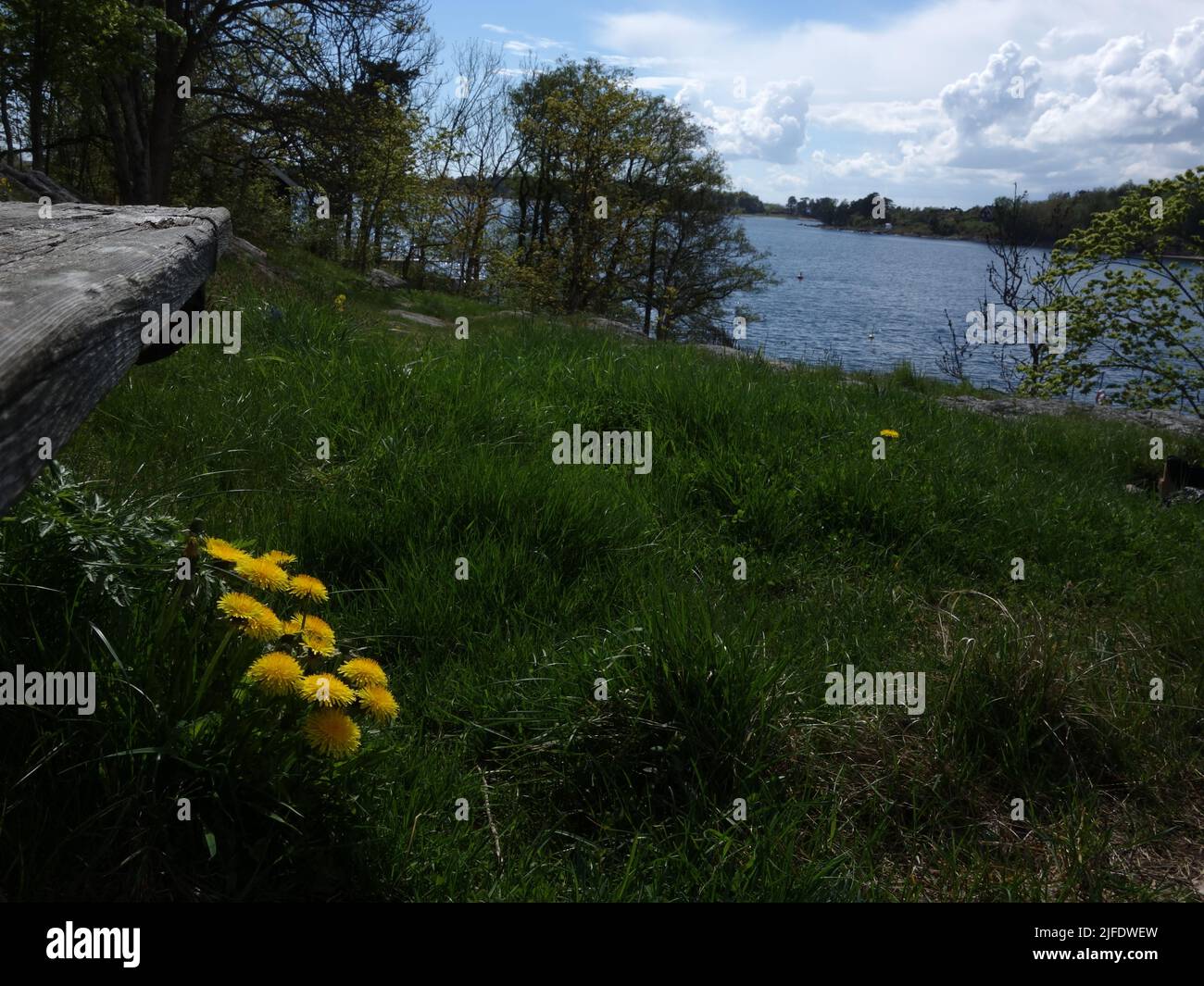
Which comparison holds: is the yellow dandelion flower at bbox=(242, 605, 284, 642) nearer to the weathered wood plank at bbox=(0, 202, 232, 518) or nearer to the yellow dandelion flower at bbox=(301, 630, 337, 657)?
the yellow dandelion flower at bbox=(301, 630, 337, 657)

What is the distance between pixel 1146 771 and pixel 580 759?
183 cm

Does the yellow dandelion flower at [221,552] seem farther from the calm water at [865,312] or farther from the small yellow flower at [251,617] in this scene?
the calm water at [865,312]

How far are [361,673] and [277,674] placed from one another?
0.23m

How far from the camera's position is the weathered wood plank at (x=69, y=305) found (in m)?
1.32

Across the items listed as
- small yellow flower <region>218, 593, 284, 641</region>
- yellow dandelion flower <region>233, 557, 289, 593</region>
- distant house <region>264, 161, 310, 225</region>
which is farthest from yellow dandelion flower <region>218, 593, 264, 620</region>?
distant house <region>264, 161, 310, 225</region>

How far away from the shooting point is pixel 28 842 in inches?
69.2

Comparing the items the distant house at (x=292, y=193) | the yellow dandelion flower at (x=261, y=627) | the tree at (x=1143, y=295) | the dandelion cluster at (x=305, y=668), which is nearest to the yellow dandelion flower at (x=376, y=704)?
the dandelion cluster at (x=305, y=668)

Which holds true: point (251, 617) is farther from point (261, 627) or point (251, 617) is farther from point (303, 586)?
point (303, 586)

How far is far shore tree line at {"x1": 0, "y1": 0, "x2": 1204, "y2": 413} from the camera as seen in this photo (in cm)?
1248

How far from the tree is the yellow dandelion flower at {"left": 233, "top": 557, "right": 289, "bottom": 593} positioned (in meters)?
13.0

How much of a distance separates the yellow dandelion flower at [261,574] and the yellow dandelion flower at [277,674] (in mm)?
312
